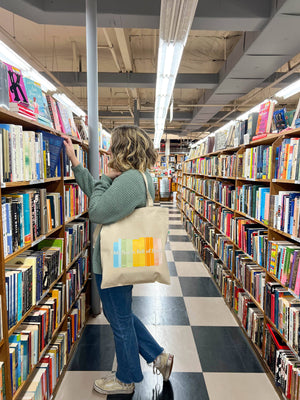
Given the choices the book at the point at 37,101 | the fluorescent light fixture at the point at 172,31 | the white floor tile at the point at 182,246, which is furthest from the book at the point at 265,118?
the white floor tile at the point at 182,246

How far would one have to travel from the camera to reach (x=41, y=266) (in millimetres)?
1705

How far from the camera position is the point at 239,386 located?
6.70 feet

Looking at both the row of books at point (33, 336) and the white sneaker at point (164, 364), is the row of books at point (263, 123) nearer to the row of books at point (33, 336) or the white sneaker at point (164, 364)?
the white sneaker at point (164, 364)

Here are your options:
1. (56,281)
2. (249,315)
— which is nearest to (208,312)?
(249,315)

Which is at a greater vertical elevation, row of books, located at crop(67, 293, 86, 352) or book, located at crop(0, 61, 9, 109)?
book, located at crop(0, 61, 9, 109)

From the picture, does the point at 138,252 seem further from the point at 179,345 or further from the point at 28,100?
the point at 179,345

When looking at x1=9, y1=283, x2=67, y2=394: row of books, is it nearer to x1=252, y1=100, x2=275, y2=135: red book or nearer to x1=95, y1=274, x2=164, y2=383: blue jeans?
x1=95, y1=274, x2=164, y2=383: blue jeans

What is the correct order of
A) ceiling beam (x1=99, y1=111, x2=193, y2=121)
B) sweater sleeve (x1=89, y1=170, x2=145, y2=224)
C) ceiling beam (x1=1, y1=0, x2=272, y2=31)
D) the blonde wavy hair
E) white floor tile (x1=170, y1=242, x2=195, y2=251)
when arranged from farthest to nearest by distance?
ceiling beam (x1=99, y1=111, x2=193, y2=121)
white floor tile (x1=170, y1=242, x2=195, y2=251)
ceiling beam (x1=1, y1=0, x2=272, y2=31)
the blonde wavy hair
sweater sleeve (x1=89, y1=170, x2=145, y2=224)

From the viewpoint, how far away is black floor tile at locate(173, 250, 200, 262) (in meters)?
5.13

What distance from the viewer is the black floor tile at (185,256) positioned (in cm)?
513

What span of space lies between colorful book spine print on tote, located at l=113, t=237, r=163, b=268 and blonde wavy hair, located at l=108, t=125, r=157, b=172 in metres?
0.41

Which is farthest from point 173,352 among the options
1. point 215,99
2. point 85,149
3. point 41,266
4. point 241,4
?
point 215,99

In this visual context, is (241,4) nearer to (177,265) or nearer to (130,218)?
(130,218)

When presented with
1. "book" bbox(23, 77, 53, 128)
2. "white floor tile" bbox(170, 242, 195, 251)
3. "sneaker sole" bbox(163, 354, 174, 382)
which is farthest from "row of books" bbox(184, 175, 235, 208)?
"book" bbox(23, 77, 53, 128)
